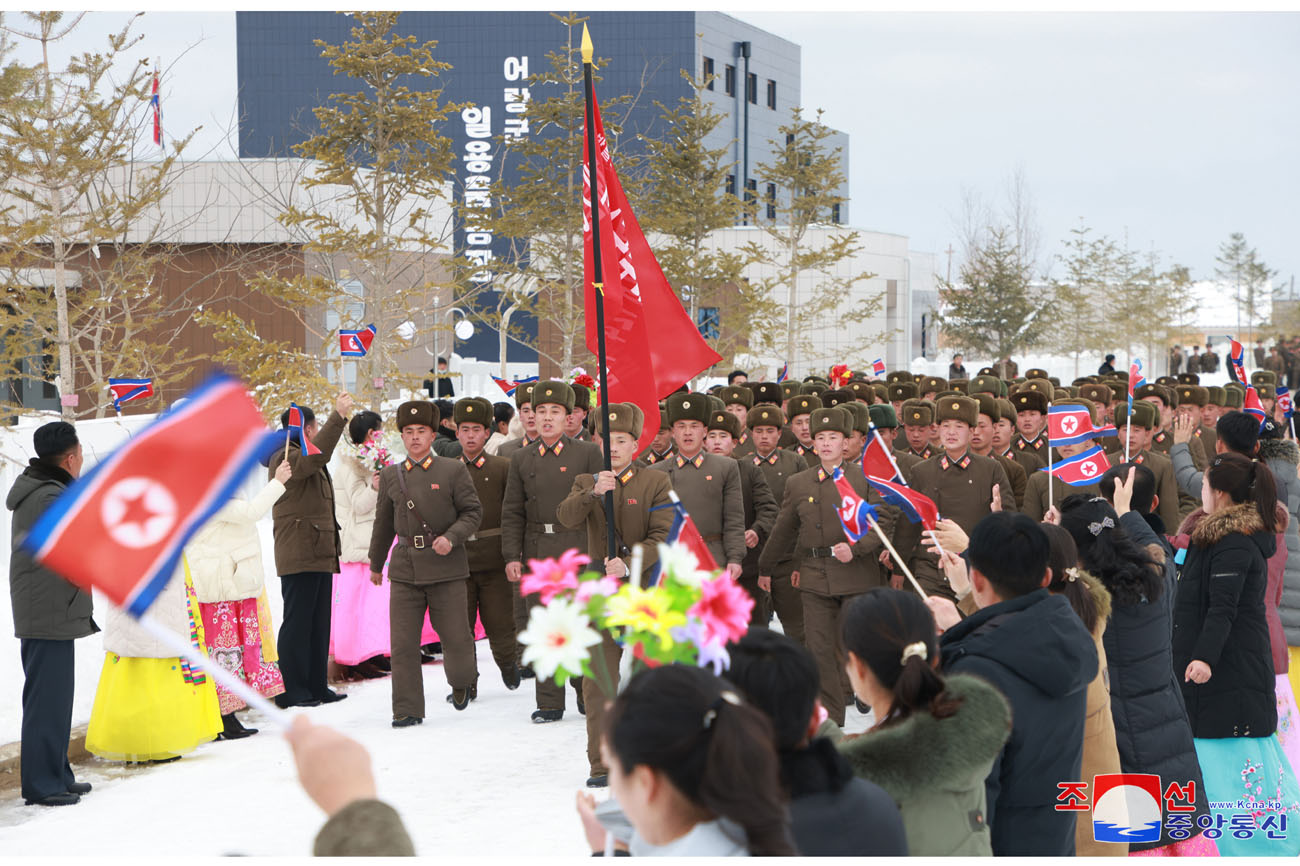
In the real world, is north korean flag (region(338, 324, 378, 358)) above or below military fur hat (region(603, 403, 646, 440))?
above

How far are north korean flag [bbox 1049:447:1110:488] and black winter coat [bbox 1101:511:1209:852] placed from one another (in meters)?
2.29

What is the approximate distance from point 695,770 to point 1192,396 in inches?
475

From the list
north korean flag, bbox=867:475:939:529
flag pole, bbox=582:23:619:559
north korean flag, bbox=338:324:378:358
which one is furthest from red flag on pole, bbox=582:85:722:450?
north korean flag, bbox=338:324:378:358

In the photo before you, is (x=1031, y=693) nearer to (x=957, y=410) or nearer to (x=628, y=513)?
(x=628, y=513)

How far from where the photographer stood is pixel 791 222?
27.7m

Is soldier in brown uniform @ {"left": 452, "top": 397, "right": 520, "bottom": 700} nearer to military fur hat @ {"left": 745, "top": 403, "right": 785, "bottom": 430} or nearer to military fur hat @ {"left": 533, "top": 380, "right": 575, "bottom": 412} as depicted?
military fur hat @ {"left": 533, "top": 380, "right": 575, "bottom": 412}

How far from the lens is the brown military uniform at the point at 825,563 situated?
7.95 m

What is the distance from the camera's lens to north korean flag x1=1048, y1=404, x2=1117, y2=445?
710 cm

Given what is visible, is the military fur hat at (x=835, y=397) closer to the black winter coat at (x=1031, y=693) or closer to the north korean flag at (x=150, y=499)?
the black winter coat at (x=1031, y=693)

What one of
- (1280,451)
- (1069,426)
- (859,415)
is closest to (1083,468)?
(1069,426)

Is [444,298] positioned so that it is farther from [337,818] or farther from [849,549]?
[337,818]

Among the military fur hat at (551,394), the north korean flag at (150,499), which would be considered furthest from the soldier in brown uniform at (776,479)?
the north korean flag at (150,499)

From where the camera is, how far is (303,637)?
907 centimetres

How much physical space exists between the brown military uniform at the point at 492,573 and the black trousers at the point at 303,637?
3.62 feet
